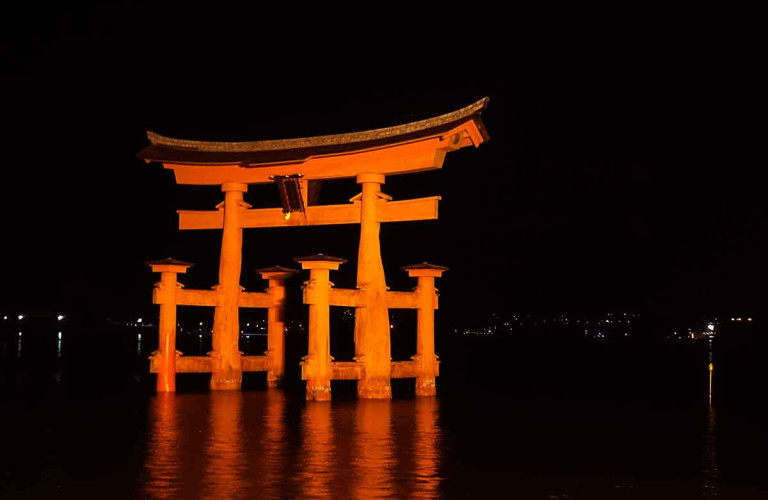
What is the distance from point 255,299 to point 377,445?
34.2 ft

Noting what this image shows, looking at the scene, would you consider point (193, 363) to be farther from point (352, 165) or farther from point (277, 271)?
point (352, 165)

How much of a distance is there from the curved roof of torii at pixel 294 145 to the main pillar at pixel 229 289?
2.80 feet

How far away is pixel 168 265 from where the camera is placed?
21.7 metres

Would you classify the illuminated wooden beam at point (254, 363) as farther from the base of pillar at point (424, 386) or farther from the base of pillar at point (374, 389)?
the base of pillar at point (424, 386)

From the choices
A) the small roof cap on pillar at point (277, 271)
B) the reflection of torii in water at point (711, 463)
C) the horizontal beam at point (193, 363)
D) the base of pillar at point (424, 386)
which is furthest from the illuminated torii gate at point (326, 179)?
the reflection of torii in water at point (711, 463)

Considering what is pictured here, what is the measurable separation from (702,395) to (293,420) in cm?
1430

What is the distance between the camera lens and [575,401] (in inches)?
933

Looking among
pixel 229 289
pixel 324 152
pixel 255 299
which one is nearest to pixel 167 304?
pixel 229 289

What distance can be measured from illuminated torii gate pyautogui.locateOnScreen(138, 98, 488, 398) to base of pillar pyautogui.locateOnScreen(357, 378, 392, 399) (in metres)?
0.02

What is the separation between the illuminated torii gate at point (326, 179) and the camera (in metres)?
20.0

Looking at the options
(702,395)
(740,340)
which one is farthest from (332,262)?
(740,340)

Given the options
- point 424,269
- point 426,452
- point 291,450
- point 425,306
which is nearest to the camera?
point 291,450

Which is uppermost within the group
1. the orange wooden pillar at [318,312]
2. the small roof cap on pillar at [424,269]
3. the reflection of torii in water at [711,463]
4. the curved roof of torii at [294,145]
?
the curved roof of torii at [294,145]

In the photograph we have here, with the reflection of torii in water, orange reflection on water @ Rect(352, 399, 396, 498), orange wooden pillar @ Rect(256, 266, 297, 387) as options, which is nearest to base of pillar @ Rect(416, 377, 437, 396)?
orange reflection on water @ Rect(352, 399, 396, 498)
